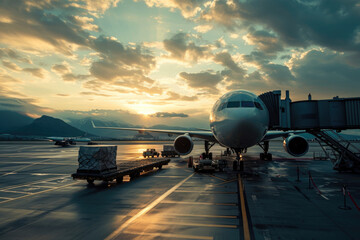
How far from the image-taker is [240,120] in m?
12.0

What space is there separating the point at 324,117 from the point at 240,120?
10.2 metres

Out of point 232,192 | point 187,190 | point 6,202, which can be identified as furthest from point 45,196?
point 232,192

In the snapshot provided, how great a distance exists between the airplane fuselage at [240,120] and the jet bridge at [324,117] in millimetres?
A: 5463

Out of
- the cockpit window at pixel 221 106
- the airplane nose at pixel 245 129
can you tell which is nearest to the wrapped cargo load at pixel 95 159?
the cockpit window at pixel 221 106

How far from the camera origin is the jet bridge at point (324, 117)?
56.0 ft

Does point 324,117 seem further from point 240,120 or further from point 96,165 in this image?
point 96,165

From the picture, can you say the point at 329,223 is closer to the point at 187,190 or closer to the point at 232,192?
the point at 232,192

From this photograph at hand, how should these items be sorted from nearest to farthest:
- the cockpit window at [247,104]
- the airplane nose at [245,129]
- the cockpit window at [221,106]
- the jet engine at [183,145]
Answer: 1. the airplane nose at [245,129]
2. the cockpit window at [247,104]
3. the cockpit window at [221,106]
4. the jet engine at [183,145]

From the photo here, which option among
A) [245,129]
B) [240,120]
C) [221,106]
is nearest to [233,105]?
[221,106]

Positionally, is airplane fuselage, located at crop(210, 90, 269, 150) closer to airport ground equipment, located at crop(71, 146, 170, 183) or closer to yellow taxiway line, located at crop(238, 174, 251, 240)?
yellow taxiway line, located at crop(238, 174, 251, 240)

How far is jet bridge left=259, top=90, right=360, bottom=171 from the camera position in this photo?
17.1m

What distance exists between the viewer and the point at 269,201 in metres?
9.08

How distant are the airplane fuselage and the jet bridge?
17.9ft

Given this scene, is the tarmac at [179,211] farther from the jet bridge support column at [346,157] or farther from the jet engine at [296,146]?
the jet engine at [296,146]
